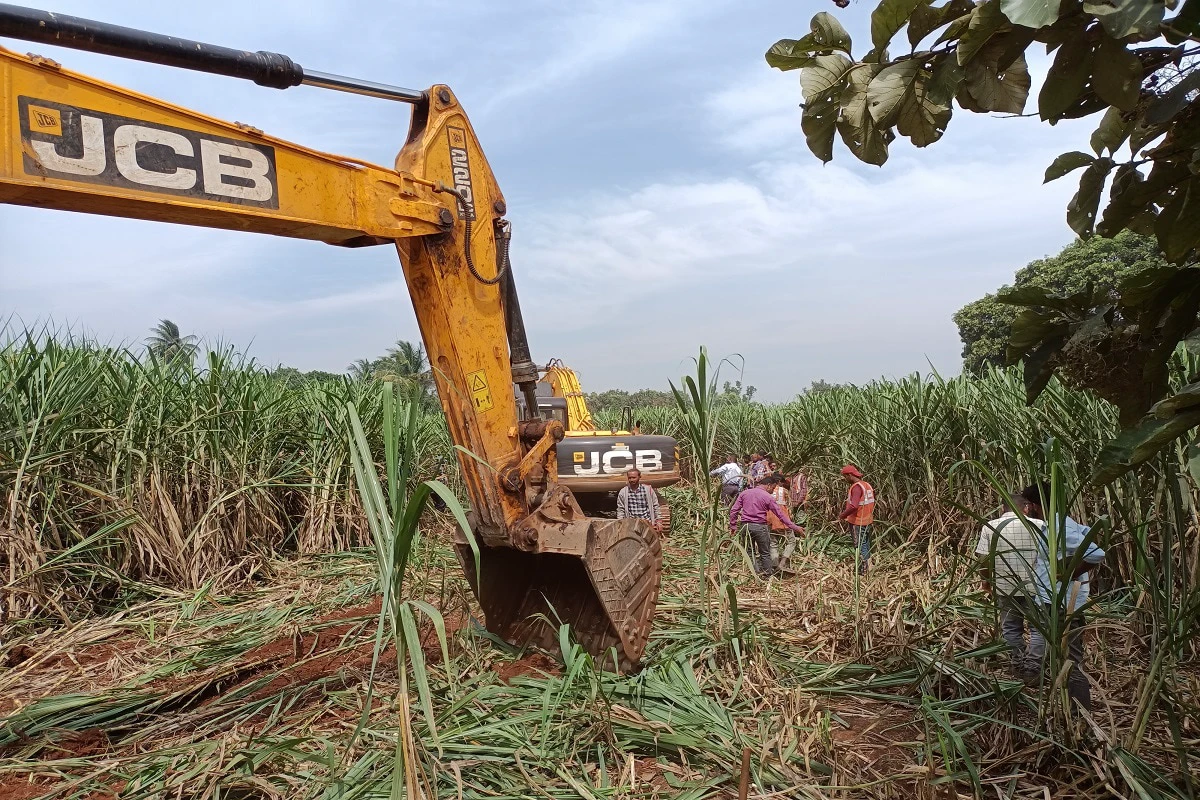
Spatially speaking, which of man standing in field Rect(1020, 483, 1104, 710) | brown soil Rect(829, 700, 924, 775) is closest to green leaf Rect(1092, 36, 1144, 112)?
man standing in field Rect(1020, 483, 1104, 710)

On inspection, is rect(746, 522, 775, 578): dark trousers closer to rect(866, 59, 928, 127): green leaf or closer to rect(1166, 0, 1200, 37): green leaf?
rect(866, 59, 928, 127): green leaf

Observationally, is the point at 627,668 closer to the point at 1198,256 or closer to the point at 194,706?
the point at 194,706

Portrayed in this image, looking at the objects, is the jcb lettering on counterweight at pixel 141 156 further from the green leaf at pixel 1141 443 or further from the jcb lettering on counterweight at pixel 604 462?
the jcb lettering on counterweight at pixel 604 462

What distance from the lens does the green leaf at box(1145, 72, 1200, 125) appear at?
63.2 inches

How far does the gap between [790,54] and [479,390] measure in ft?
8.42

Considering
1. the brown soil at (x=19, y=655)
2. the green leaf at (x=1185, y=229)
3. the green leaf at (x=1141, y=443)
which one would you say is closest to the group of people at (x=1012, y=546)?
the green leaf at (x=1141, y=443)

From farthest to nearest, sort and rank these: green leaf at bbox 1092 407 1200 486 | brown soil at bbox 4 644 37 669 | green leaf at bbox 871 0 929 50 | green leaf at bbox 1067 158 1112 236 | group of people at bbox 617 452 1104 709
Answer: brown soil at bbox 4 644 37 669 < group of people at bbox 617 452 1104 709 < green leaf at bbox 1067 158 1112 236 < green leaf at bbox 871 0 929 50 < green leaf at bbox 1092 407 1200 486

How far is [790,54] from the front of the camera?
6.37 ft

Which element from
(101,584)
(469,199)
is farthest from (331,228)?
(101,584)

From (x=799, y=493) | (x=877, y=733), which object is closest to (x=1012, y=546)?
(x=877, y=733)

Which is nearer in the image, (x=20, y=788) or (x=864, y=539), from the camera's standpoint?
(x=20, y=788)

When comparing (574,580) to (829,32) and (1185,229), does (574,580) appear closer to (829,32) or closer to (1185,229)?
(829,32)

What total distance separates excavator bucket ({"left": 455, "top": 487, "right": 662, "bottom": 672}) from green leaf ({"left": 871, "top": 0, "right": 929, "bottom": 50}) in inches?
110

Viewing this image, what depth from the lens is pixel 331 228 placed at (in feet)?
11.7
